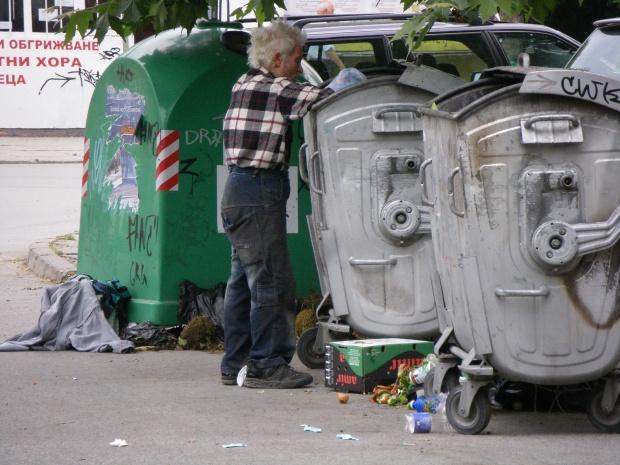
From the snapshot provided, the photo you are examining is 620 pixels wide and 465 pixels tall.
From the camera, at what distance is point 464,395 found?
185 inches

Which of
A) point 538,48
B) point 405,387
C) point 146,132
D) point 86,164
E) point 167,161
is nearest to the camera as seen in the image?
point 405,387

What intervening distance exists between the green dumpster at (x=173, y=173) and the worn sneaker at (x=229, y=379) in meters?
1.26

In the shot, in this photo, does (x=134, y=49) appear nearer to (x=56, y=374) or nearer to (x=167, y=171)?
(x=167, y=171)

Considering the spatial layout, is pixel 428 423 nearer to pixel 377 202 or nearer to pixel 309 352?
pixel 377 202

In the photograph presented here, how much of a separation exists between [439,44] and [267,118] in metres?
4.45

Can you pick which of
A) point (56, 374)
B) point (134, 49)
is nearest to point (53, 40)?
point (134, 49)

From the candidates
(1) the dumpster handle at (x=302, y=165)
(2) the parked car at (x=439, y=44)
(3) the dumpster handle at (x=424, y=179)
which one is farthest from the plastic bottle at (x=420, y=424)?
(2) the parked car at (x=439, y=44)

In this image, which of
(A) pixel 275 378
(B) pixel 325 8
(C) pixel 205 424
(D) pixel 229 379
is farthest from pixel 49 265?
(B) pixel 325 8

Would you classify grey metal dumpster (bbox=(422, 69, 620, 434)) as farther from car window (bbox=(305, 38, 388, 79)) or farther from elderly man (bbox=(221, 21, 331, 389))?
car window (bbox=(305, 38, 388, 79))

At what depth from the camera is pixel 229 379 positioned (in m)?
6.05

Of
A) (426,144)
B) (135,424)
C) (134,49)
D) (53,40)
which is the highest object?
(53,40)

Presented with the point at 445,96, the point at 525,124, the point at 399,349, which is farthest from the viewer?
the point at 399,349

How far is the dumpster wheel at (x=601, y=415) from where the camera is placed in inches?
188

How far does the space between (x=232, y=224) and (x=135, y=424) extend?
3.95 ft
